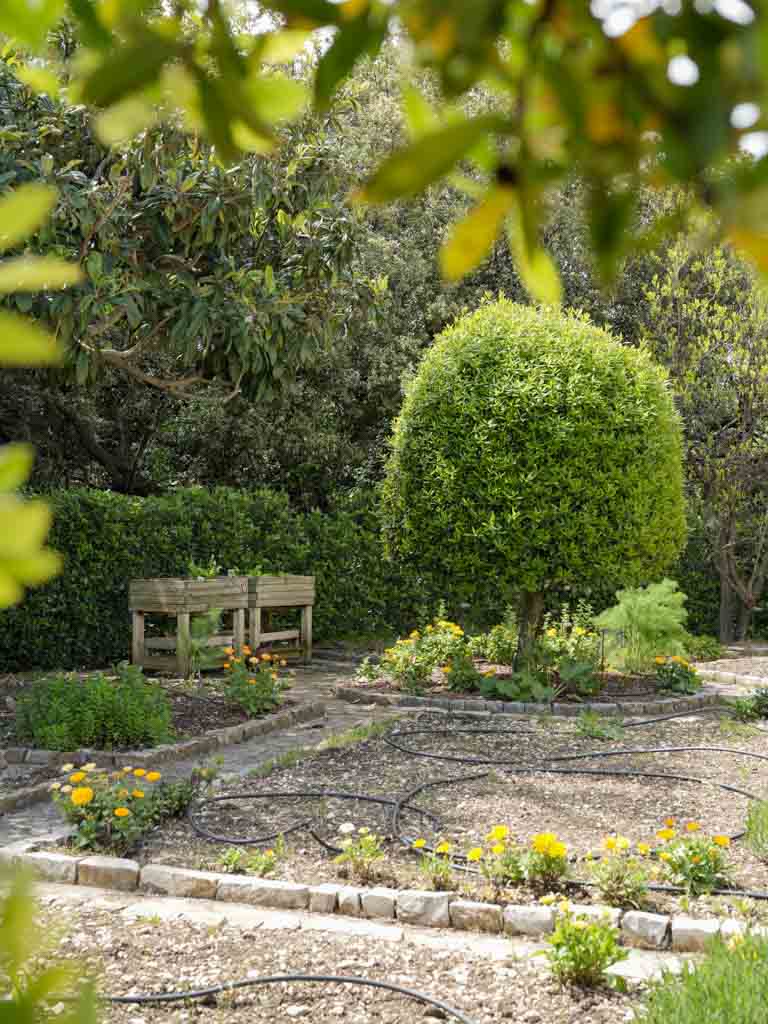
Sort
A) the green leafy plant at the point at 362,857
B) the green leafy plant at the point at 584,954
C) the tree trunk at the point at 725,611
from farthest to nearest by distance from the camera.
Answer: the tree trunk at the point at 725,611, the green leafy plant at the point at 362,857, the green leafy plant at the point at 584,954

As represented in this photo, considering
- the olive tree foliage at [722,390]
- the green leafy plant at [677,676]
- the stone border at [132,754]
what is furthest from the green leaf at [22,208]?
the olive tree foliage at [722,390]

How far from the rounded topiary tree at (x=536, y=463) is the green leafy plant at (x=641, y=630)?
571 mm

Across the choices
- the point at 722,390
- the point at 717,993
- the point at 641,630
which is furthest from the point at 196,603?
the point at 717,993

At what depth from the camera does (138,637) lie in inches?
366

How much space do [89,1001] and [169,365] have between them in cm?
1278

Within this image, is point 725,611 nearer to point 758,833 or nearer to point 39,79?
point 758,833

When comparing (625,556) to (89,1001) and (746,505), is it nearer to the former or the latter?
(746,505)

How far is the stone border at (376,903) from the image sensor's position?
138 inches

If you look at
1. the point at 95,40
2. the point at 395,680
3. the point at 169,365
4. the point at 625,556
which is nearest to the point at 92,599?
the point at 395,680

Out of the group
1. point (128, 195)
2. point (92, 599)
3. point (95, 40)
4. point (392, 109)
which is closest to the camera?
point (95, 40)

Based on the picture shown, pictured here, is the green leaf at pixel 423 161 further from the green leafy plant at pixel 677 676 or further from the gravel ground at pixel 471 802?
the green leafy plant at pixel 677 676

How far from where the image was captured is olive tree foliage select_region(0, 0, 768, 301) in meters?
0.43

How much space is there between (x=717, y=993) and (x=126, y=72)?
2672 millimetres

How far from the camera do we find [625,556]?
8.83m
